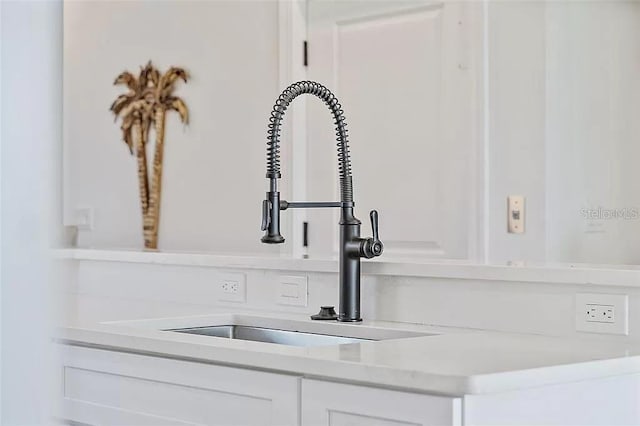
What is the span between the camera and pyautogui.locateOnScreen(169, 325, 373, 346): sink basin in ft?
6.64

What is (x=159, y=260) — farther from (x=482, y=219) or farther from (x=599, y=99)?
(x=599, y=99)

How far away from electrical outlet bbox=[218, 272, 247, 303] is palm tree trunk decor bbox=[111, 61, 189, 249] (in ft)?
5.89

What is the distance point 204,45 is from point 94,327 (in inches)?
96.2

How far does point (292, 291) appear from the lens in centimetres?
229

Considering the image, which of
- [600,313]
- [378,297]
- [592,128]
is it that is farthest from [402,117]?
[600,313]

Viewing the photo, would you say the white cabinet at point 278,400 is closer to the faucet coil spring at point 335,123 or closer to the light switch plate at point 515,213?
the faucet coil spring at point 335,123

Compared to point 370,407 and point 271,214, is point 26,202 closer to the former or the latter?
point 370,407

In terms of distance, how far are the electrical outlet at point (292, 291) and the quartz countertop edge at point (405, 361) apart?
0.54 metres

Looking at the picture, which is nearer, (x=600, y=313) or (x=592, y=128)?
(x=600, y=313)

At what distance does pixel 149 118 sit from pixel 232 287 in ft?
6.69

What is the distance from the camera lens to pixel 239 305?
2.43 m

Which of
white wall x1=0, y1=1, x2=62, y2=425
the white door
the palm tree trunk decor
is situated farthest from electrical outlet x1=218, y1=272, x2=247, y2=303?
white wall x1=0, y1=1, x2=62, y2=425

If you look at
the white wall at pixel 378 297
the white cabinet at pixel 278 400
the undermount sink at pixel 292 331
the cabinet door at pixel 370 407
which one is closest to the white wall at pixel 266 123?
the white wall at pixel 378 297

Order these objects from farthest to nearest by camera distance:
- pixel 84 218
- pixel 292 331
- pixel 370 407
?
pixel 84 218, pixel 292 331, pixel 370 407
